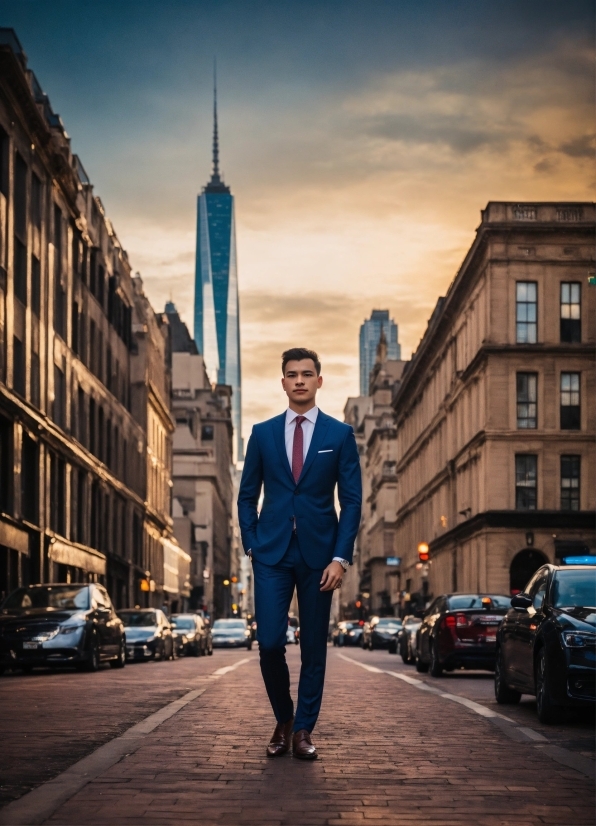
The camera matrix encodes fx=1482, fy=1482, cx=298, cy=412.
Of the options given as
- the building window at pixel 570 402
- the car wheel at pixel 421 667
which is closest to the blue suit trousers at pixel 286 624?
the car wheel at pixel 421 667

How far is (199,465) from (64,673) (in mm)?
116423

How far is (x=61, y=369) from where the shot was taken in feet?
169

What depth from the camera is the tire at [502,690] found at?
15316mm

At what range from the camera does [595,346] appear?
63062 millimetres

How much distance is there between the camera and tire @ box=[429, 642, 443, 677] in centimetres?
2370

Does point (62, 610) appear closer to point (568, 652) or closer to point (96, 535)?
point (568, 652)

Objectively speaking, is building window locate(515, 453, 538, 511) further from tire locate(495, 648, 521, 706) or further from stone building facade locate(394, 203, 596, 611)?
tire locate(495, 648, 521, 706)

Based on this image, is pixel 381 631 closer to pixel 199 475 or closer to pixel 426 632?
pixel 426 632

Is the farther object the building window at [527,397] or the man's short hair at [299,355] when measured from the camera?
the building window at [527,397]

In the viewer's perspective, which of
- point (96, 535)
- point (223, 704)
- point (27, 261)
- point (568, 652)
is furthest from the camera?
point (96, 535)

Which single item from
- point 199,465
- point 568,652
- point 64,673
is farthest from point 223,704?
point 199,465

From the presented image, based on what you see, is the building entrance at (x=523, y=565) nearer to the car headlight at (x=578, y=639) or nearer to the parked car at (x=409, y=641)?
the parked car at (x=409, y=641)

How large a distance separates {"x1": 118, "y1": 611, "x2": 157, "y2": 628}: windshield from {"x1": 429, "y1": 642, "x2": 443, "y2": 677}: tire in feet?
41.8

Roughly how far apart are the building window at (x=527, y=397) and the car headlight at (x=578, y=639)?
5358 cm
